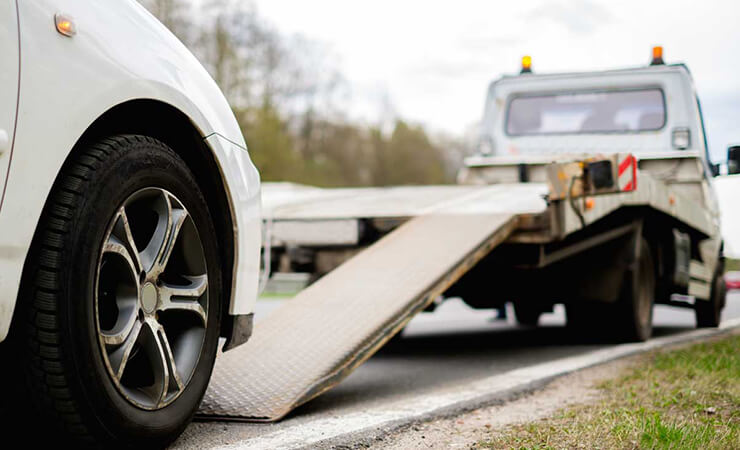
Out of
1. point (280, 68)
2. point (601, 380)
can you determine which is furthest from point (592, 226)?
point (280, 68)

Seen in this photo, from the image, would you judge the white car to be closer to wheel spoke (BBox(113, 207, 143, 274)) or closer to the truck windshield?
wheel spoke (BBox(113, 207, 143, 274))

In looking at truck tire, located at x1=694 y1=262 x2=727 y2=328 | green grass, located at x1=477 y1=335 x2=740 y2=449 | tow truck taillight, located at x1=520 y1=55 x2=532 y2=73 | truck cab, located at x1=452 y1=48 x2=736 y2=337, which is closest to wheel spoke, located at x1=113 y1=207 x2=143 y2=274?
green grass, located at x1=477 y1=335 x2=740 y2=449

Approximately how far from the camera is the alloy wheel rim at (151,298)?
2.54 meters

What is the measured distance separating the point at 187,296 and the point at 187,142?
1.74 feet

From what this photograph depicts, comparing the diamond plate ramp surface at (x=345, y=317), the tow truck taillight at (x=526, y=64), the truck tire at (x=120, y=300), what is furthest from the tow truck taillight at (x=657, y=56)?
the truck tire at (x=120, y=300)

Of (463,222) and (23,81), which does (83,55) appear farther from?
(463,222)

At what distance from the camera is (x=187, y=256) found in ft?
9.48

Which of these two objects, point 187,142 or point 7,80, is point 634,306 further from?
point 7,80

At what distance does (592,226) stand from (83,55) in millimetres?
4946

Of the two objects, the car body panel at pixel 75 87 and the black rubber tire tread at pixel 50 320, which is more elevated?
the car body panel at pixel 75 87

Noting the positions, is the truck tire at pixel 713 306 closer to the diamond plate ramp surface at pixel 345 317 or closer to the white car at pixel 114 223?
the diamond plate ramp surface at pixel 345 317

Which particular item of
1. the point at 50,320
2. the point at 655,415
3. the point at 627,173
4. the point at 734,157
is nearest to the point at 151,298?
the point at 50,320

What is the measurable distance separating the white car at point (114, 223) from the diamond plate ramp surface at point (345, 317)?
1.61ft

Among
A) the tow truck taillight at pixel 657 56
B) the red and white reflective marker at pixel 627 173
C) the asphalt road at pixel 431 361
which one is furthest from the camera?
the tow truck taillight at pixel 657 56
